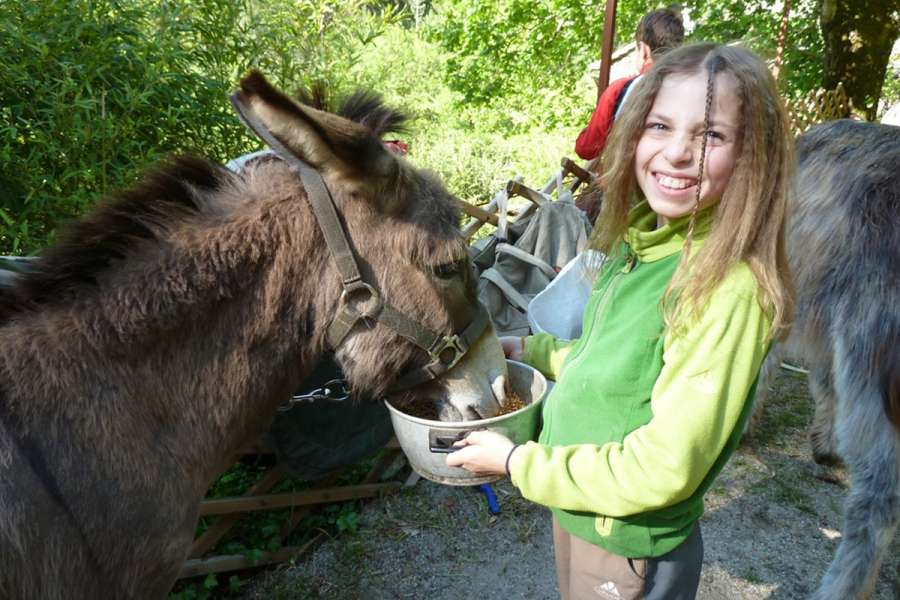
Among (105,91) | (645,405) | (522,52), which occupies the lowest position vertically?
(645,405)

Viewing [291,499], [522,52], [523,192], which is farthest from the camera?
[522,52]

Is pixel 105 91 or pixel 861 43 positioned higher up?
pixel 105 91

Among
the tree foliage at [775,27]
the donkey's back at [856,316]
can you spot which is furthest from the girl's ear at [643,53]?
the tree foliage at [775,27]

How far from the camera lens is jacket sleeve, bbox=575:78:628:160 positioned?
406 cm

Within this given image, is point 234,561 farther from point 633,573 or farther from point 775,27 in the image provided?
point 775,27

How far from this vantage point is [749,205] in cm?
130

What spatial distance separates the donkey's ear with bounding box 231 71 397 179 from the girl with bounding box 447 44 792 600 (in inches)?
26.2

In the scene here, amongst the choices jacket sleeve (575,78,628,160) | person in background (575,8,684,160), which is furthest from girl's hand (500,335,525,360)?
person in background (575,8,684,160)

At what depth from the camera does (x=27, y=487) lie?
1.31m

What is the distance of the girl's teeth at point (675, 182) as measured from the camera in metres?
1.38

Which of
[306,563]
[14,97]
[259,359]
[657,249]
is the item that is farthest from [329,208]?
[306,563]

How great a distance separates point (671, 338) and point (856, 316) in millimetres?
1998

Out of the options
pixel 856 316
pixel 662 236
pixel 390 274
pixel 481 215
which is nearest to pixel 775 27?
pixel 481 215

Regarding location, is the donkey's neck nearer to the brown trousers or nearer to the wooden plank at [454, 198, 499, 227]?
the brown trousers
